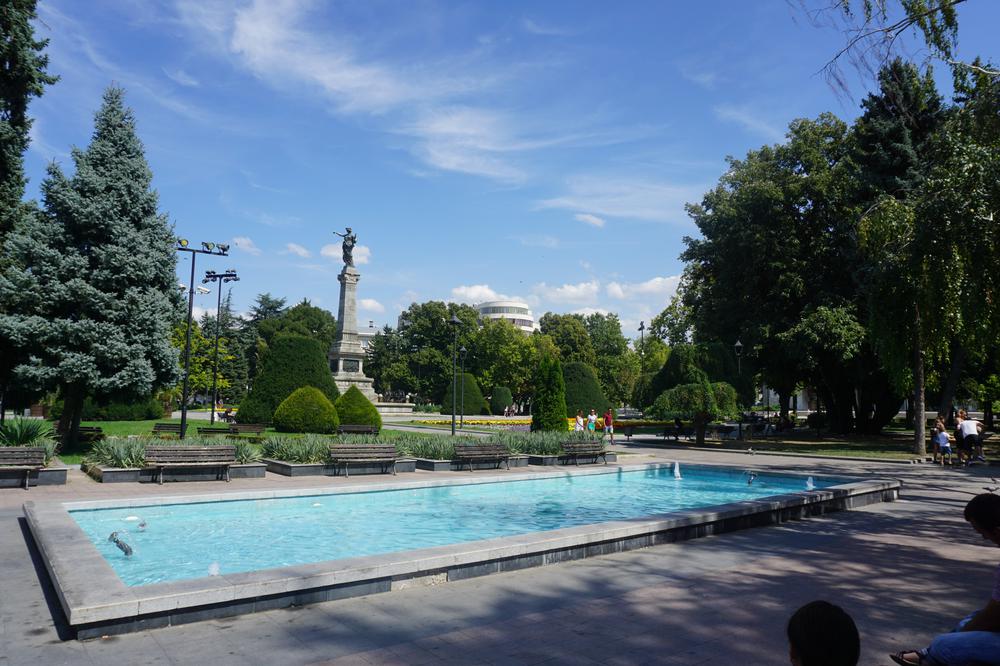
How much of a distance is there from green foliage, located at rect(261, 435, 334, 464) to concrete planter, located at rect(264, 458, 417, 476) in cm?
27

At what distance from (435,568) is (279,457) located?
1182 centimetres

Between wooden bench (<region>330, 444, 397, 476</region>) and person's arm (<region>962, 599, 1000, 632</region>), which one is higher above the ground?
person's arm (<region>962, 599, 1000, 632</region>)

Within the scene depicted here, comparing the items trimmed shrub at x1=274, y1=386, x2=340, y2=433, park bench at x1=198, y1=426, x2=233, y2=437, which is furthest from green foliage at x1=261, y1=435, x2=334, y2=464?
trimmed shrub at x1=274, y1=386, x2=340, y2=433

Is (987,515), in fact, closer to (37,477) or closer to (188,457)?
(188,457)

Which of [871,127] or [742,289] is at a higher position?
[871,127]

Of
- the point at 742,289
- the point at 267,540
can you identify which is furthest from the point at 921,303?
the point at 742,289

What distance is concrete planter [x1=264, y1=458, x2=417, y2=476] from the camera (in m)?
16.9

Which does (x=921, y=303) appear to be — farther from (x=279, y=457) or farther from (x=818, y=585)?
(x=279, y=457)

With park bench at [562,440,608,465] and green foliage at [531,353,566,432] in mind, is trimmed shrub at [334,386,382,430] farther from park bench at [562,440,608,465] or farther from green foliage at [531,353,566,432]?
park bench at [562,440,608,465]

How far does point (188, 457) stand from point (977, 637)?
1504 cm

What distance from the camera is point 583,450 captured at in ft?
71.6

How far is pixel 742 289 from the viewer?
35688 mm

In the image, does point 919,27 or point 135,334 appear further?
point 135,334

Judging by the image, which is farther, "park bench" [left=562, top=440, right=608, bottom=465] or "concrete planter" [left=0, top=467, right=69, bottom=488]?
"park bench" [left=562, top=440, right=608, bottom=465]
